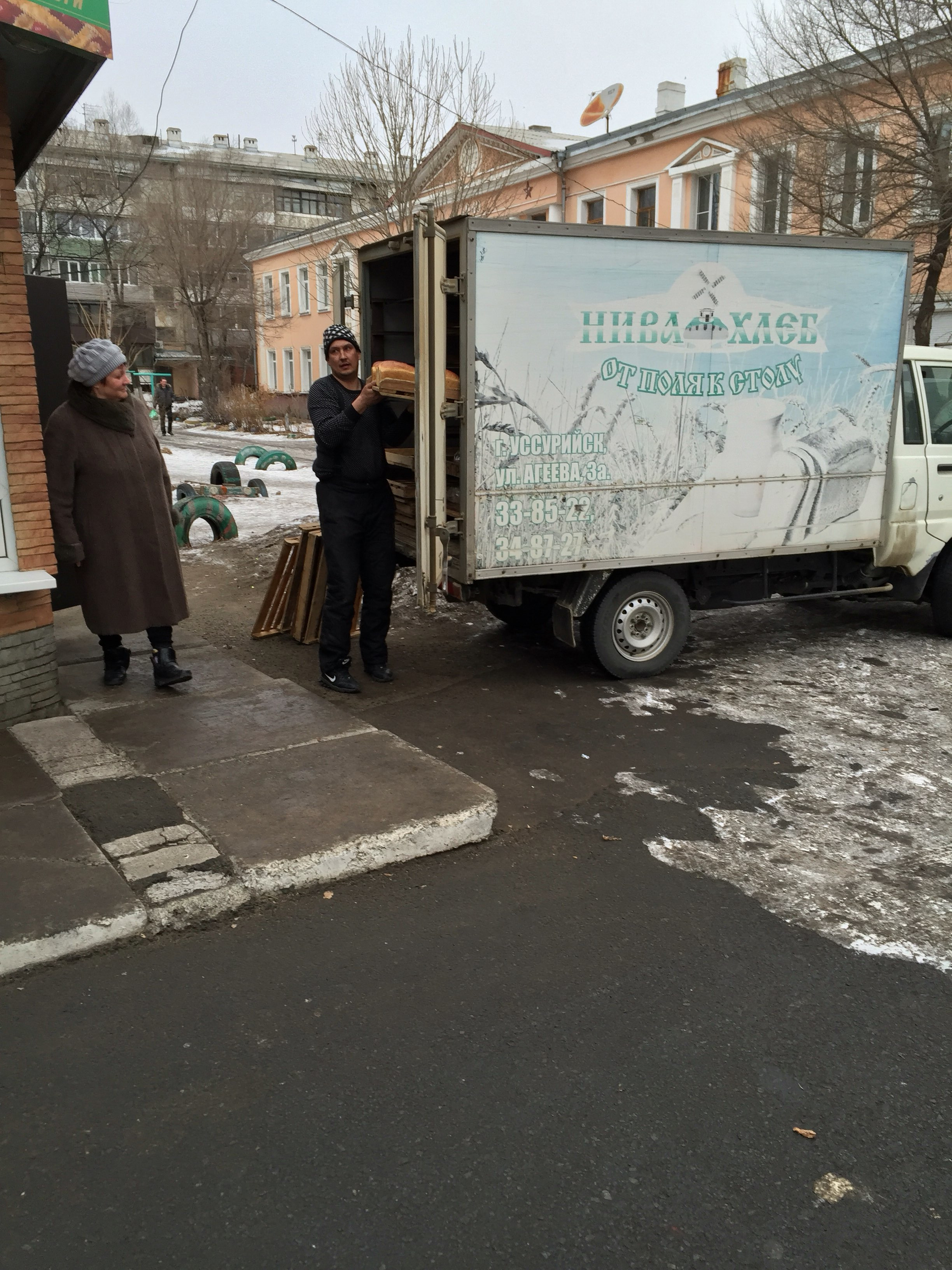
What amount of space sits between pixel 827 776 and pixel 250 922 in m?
2.98

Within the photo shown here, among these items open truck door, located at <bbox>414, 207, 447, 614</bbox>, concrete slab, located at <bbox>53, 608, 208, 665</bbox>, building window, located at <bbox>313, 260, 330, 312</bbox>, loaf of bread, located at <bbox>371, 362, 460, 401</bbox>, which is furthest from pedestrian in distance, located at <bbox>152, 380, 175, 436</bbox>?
open truck door, located at <bbox>414, 207, 447, 614</bbox>

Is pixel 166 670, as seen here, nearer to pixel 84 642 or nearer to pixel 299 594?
pixel 84 642

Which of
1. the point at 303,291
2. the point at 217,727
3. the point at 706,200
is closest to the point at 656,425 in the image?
the point at 217,727

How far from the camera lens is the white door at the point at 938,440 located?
280 inches

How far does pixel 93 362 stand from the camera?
541 centimetres

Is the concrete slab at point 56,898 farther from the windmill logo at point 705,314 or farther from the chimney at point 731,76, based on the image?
the chimney at point 731,76

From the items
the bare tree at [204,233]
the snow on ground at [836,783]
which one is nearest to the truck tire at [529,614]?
the snow on ground at [836,783]

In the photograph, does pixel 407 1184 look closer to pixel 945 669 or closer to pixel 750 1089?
pixel 750 1089

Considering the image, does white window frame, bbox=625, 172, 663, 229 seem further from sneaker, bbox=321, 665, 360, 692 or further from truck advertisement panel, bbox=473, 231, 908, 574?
sneaker, bbox=321, 665, 360, 692

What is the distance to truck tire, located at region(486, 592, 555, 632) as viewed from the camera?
299 inches

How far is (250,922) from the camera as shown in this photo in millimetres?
3602

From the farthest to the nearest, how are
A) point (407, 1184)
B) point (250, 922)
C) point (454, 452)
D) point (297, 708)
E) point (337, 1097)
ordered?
point (454, 452) < point (297, 708) < point (250, 922) < point (337, 1097) < point (407, 1184)

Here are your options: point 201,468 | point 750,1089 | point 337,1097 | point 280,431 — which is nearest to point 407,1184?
point 337,1097

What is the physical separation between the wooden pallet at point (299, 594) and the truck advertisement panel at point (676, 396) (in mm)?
1962
